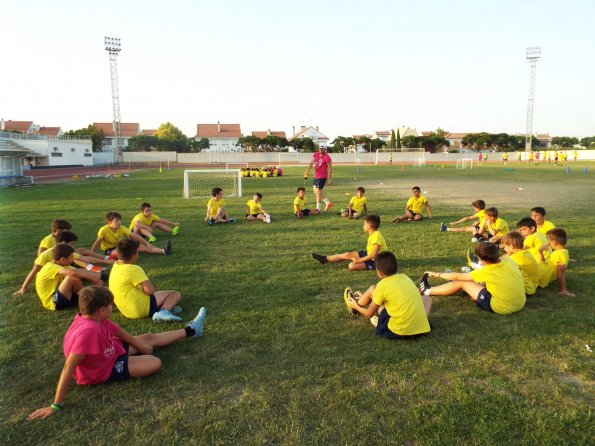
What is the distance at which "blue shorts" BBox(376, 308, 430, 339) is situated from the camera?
4.47 m

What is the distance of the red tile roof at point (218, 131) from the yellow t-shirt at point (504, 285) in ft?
311

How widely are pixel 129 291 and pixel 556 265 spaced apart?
231 inches

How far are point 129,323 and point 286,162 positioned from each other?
2243 inches

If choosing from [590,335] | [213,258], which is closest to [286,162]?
[213,258]

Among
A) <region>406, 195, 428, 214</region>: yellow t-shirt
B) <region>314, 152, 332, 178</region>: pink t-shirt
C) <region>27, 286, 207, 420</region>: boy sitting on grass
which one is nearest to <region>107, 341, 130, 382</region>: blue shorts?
<region>27, 286, 207, 420</region>: boy sitting on grass

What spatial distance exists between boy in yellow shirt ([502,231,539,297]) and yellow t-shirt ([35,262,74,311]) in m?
6.09

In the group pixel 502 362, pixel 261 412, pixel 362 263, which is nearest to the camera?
pixel 261 412

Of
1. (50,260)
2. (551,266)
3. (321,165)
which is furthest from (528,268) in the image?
(321,165)

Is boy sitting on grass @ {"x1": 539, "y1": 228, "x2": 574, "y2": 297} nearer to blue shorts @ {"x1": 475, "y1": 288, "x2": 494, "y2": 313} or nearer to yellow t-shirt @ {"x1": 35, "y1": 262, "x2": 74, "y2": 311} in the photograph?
blue shorts @ {"x1": 475, "y1": 288, "x2": 494, "y2": 313}

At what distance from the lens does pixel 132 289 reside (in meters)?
5.01

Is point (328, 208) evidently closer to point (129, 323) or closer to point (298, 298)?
point (298, 298)

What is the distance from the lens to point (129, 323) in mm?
5035

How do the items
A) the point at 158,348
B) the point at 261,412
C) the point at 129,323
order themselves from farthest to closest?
the point at 129,323
the point at 158,348
the point at 261,412

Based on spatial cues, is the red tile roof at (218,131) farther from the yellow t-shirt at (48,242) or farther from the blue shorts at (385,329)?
the blue shorts at (385,329)
